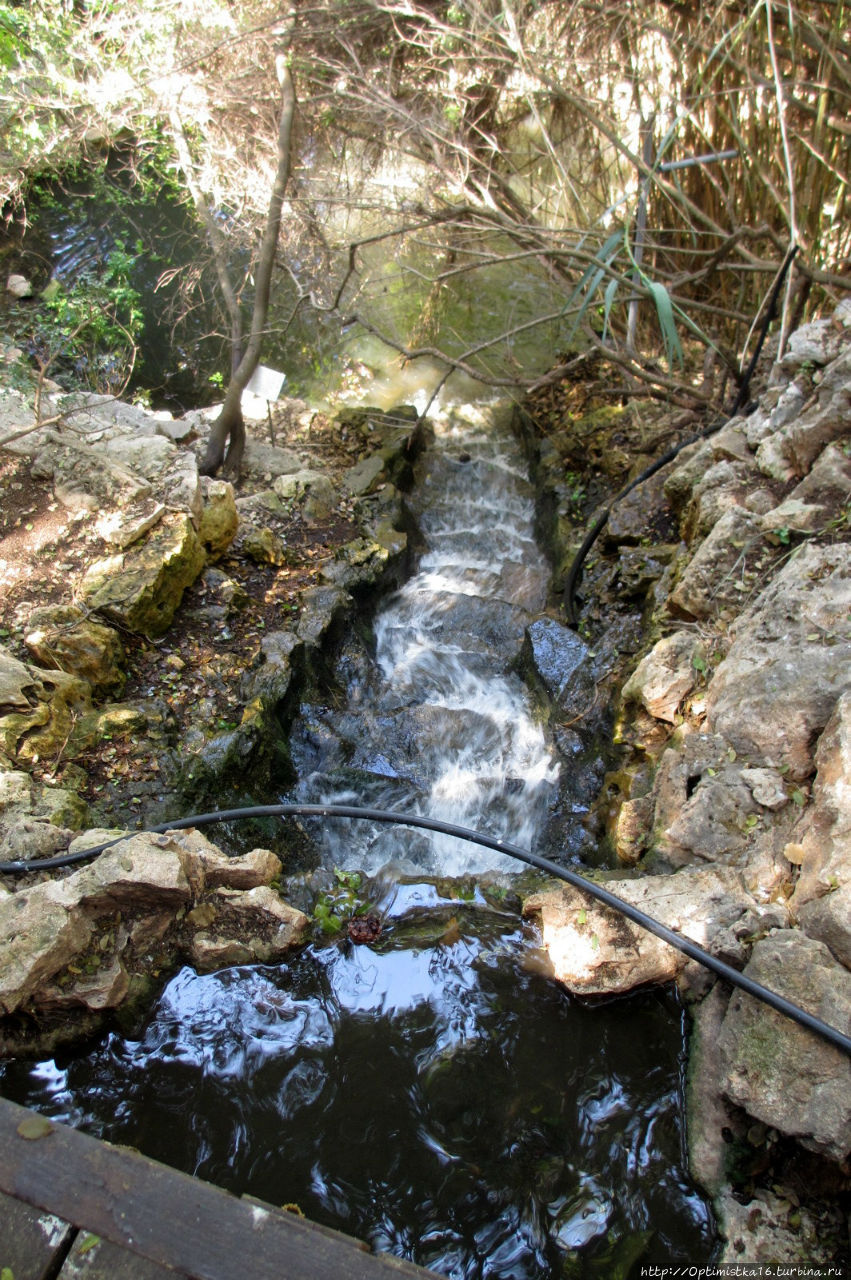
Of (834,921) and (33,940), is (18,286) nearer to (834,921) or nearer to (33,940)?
(33,940)

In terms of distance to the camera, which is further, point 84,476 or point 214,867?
point 84,476

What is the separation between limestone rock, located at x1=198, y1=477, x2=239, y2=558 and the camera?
A: 4.18 meters

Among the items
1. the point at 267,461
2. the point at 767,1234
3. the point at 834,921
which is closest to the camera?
the point at 767,1234

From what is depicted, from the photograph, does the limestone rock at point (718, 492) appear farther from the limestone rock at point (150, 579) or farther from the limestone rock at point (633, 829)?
the limestone rock at point (150, 579)

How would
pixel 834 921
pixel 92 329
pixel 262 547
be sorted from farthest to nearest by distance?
1. pixel 92 329
2. pixel 262 547
3. pixel 834 921

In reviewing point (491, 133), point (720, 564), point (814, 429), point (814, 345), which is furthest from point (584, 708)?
point (491, 133)

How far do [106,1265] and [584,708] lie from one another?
10.1ft

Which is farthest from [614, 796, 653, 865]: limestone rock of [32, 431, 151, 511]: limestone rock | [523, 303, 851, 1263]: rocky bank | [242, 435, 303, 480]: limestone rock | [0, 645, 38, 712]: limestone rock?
[242, 435, 303, 480]: limestone rock

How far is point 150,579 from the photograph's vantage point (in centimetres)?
363

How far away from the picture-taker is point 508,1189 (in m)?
1.90

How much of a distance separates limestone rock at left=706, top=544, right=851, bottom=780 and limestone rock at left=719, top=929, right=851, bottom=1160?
0.68 m

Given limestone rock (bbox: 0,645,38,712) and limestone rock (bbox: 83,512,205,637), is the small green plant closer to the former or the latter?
limestone rock (bbox: 0,645,38,712)

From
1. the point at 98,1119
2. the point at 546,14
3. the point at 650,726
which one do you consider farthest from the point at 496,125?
the point at 98,1119

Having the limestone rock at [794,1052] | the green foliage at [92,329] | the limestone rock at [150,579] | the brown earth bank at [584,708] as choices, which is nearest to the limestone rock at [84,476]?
the brown earth bank at [584,708]
